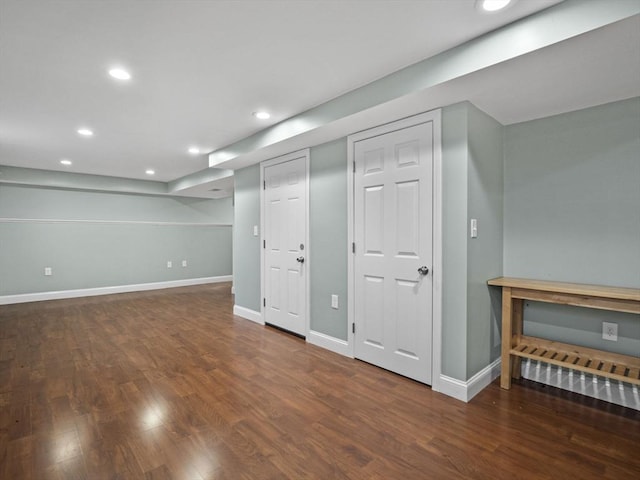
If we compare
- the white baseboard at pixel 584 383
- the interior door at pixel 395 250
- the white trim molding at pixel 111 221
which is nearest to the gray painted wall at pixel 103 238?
the white trim molding at pixel 111 221

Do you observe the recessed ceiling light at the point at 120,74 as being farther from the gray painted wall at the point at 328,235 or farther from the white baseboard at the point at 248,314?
the white baseboard at the point at 248,314

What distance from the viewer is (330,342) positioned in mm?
3168

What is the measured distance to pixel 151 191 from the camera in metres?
6.61

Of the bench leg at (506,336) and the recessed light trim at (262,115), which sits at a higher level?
the recessed light trim at (262,115)

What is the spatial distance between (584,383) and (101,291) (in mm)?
7409

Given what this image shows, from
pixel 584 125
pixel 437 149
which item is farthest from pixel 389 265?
pixel 584 125

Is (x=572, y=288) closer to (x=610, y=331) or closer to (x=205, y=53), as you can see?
(x=610, y=331)

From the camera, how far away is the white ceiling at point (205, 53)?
1.59 m

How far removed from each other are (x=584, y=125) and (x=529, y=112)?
0.38 metres

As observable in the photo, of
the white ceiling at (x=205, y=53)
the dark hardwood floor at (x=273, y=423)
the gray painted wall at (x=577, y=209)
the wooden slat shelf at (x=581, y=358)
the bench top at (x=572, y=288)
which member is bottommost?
the dark hardwood floor at (x=273, y=423)

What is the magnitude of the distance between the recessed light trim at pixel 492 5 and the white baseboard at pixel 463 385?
2.25m

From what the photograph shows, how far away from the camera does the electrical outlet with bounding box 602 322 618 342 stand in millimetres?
2190

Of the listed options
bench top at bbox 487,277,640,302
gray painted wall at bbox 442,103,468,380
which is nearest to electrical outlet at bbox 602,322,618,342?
bench top at bbox 487,277,640,302

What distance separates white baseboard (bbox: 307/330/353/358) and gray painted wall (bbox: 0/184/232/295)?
501 centimetres
